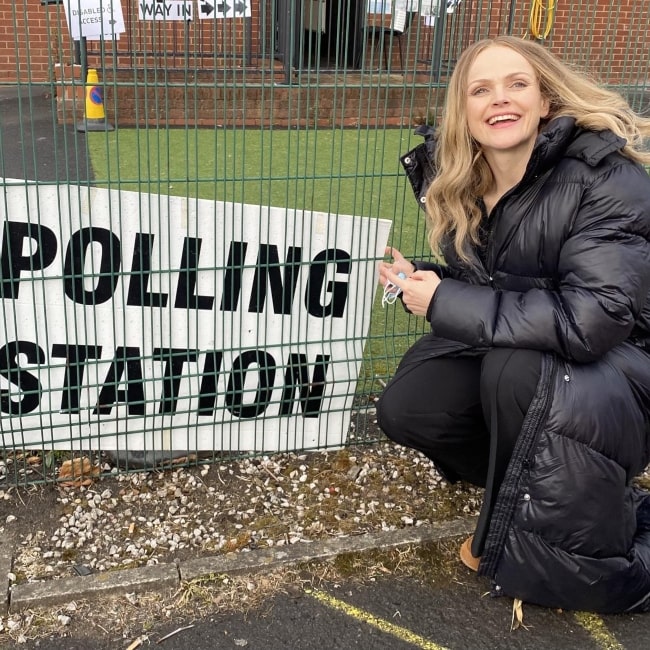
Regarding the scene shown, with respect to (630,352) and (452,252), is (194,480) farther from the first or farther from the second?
(630,352)

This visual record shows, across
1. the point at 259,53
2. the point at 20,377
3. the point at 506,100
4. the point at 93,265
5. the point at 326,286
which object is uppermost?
the point at 259,53

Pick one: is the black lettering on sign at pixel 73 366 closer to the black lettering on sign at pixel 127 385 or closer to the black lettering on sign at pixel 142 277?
the black lettering on sign at pixel 127 385

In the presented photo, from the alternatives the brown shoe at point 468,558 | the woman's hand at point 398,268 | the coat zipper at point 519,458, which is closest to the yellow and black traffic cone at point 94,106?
the woman's hand at point 398,268

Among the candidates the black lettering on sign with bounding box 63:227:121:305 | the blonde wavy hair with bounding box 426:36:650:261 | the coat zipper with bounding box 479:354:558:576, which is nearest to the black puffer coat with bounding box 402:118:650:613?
the coat zipper with bounding box 479:354:558:576

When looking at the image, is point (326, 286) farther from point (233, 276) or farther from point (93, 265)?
point (93, 265)

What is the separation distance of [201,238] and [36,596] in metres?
1.40

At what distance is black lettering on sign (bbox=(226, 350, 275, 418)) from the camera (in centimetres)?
312

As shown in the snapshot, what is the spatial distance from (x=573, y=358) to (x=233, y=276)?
4.46 ft

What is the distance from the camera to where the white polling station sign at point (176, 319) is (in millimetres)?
2771

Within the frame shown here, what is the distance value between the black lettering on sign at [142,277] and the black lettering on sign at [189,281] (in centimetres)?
7

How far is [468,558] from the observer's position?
2650mm

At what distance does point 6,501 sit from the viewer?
9.59ft

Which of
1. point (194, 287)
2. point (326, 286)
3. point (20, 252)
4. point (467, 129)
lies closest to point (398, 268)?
point (326, 286)

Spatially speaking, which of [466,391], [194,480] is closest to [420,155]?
[466,391]
